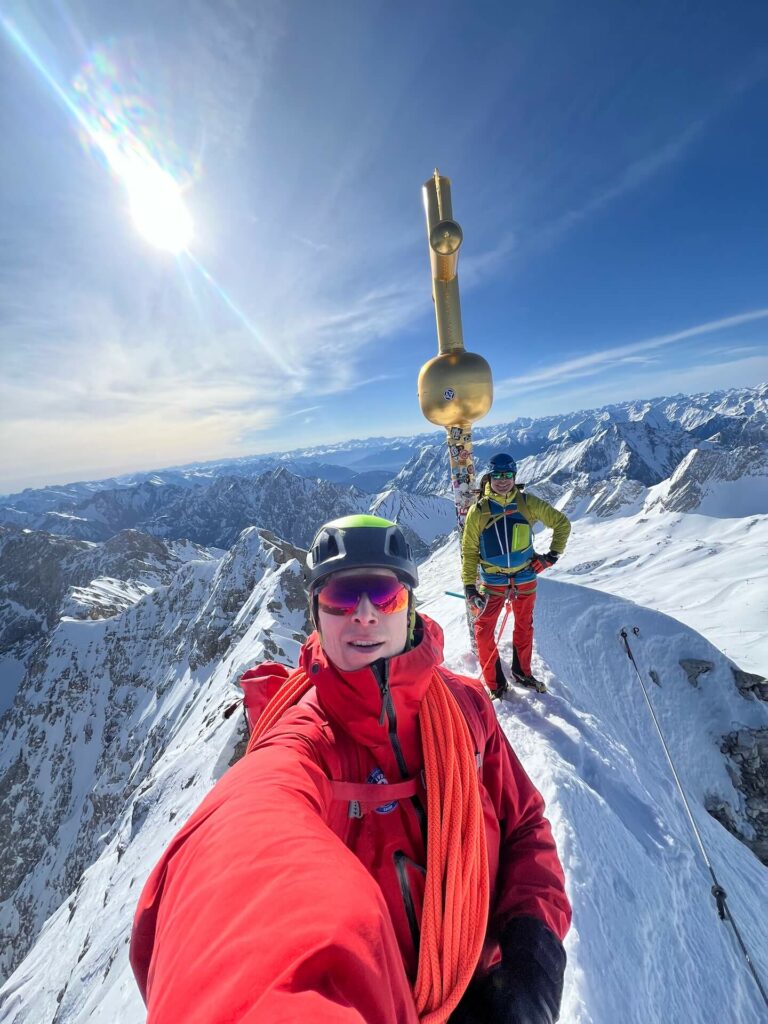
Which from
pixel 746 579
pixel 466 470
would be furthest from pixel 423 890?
pixel 746 579

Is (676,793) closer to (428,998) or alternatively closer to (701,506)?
(428,998)

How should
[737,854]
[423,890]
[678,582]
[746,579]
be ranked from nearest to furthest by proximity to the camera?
1. [423,890]
2. [737,854]
3. [746,579]
4. [678,582]

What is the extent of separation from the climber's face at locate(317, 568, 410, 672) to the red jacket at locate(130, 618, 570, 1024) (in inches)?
5.2

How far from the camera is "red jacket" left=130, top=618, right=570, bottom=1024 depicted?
117 cm

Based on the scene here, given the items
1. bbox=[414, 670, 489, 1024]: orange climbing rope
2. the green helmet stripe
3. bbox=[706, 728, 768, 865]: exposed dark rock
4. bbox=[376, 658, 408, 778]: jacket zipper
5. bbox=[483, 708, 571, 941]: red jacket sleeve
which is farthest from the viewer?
bbox=[706, 728, 768, 865]: exposed dark rock

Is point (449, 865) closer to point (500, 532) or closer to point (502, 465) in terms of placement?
point (500, 532)

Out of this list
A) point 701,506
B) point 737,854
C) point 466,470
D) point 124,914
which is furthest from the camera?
point 701,506

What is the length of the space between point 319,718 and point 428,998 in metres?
1.31

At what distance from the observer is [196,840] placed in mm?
1735

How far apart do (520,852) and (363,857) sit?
1.06m

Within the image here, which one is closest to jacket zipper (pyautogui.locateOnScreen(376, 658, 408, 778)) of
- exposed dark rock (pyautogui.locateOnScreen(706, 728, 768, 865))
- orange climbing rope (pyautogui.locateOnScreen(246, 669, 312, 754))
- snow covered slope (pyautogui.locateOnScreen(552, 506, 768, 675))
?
orange climbing rope (pyautogui.locateOnScreen(246, 669, 312, 754))

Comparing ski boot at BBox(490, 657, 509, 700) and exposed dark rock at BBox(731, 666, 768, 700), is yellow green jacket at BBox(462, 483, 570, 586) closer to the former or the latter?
ski boot at BBox(490, 657, 509, 700)

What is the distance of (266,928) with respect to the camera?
A: 1285 millimetres

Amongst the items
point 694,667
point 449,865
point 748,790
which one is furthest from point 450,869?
point 694,667
